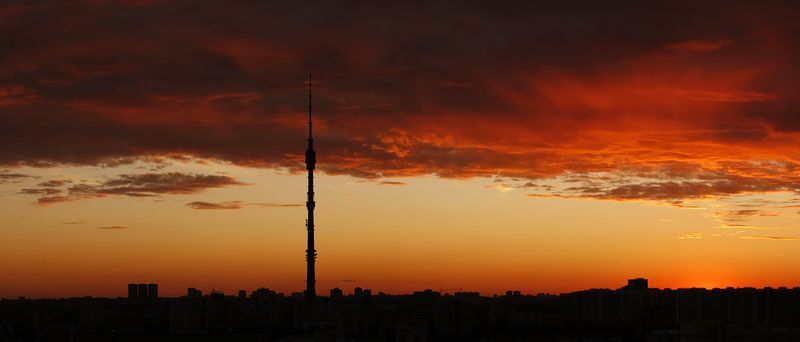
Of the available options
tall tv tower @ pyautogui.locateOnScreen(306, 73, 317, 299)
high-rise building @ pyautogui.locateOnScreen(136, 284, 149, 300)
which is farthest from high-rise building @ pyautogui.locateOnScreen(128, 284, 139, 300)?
tall tv tower @ pyautogui.locateOnScreen(306, 73, 317, 299)

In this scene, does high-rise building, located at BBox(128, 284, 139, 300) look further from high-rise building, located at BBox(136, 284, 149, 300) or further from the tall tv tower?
the tall tv tower

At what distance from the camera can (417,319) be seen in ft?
348

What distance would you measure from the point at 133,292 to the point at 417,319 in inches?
1662

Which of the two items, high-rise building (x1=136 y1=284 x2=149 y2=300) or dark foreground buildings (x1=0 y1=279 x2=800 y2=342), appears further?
high-rise building (x1=136 y1=284 x2=149 y2=300)

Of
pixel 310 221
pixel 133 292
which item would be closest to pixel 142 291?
pixel 133 292

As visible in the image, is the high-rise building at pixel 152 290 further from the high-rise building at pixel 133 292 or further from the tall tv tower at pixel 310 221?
the tall tv tower at pixel 310 221

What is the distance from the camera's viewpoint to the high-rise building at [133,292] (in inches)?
5168

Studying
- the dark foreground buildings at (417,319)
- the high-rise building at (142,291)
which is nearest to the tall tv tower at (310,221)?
the dark foreground buildings at (417,319)

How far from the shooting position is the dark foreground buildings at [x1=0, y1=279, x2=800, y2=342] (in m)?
84.7

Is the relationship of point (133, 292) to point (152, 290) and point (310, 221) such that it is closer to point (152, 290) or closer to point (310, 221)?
point (152, 290)

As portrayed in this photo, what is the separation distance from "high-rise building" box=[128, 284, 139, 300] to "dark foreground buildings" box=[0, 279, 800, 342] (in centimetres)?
524

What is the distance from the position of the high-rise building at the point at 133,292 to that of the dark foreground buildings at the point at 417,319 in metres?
5.24

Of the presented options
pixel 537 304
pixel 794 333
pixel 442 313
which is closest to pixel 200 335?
pixel 442 313

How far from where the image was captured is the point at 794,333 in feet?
233
